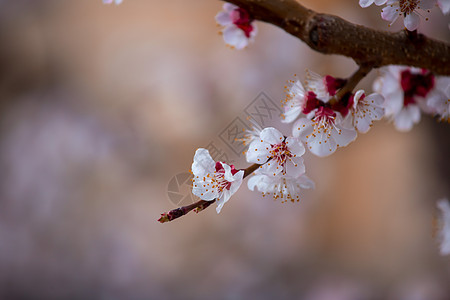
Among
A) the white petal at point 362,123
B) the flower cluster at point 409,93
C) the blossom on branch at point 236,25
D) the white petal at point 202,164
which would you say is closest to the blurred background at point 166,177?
the flower cluster at point 409,93

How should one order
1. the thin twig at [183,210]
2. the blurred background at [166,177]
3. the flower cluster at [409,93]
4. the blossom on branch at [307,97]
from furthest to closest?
the blurred background at [166,177] → the flower cluster at [409,93] → the blossom on branch at [307,97] → the thin twig at [183,210]

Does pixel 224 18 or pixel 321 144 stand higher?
pixel 224 18

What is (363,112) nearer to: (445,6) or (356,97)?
(356,97)

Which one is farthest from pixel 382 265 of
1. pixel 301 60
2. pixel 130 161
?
pixel 130 161

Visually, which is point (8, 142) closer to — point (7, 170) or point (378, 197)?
point (7, 170)

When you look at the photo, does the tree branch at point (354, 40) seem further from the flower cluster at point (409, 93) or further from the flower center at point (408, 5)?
the flower cluster at point (409, 93)

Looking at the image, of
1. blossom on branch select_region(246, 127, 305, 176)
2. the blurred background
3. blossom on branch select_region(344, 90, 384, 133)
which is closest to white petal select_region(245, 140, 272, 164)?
blossom on branch select_region(246, 127, 305, 176)

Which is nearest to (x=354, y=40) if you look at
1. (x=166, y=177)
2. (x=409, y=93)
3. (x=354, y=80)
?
(x=354, y=80)
